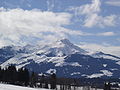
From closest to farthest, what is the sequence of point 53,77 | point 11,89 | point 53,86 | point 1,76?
point 11,89 < point 1,76 < point 53,86 < point 53,77

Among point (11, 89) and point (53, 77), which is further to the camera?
point (53, 77)

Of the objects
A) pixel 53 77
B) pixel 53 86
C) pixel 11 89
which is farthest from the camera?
pixel 53 77

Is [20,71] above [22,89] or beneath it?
above

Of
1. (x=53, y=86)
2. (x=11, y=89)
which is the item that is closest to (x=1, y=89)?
(x=11, y=89)

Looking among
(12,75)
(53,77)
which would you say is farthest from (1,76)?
(53,77)

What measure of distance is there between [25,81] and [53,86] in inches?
679

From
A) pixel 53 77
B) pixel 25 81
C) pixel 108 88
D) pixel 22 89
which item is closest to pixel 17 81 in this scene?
pixel 25 81

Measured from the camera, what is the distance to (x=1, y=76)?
156 m

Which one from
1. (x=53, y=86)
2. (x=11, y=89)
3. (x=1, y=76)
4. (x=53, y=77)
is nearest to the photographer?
(x=11, y=89)

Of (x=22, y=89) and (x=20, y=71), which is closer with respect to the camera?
(x=22, y=89)

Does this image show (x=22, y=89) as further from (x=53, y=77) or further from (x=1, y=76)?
(x=53, y=77)

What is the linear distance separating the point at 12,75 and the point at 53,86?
2422cm

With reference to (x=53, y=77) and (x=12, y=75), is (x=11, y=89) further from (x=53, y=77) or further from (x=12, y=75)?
(x=53, y=77)

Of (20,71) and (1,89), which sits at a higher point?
(20,71)
